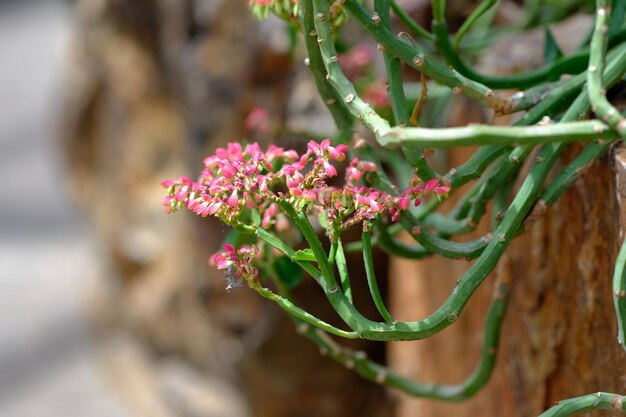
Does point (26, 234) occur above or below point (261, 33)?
above

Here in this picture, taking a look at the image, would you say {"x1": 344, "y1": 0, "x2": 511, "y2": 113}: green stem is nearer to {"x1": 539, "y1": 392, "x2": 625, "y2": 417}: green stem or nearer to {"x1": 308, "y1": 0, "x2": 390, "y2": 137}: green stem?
{"x1": 308, "y1": 0, "x2": 390, "y2": 137}: green stem

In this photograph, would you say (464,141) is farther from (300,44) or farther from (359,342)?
(359,342)

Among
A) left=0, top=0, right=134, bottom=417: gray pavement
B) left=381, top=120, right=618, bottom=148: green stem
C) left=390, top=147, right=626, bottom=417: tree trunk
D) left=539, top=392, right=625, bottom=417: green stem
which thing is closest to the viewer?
left=381, top=120, right=618, bottom=148: green stem

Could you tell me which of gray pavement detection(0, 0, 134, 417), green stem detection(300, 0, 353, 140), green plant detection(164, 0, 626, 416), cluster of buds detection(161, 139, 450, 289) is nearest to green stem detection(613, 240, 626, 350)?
green plant detection(164, 0, 626, 416)

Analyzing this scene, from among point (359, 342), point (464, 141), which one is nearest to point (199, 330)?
point (359, 342)

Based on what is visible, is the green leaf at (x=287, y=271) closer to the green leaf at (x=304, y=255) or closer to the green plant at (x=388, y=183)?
the green plant at (x=388, y=183)

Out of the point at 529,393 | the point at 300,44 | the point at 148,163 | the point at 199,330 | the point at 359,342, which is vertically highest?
the point at 148,163

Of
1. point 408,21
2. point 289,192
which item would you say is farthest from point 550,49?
point 289,192
